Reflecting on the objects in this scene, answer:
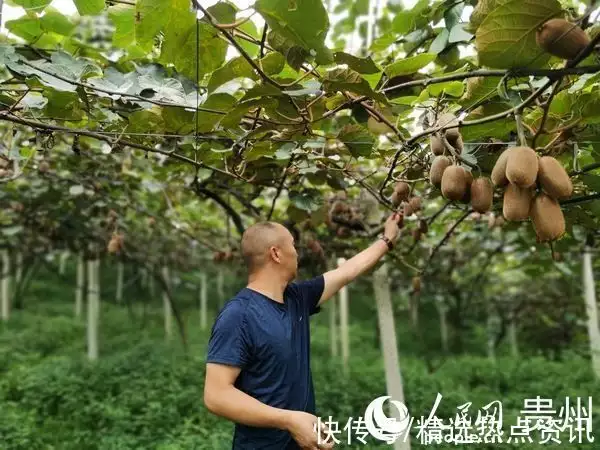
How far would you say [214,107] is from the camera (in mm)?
1312

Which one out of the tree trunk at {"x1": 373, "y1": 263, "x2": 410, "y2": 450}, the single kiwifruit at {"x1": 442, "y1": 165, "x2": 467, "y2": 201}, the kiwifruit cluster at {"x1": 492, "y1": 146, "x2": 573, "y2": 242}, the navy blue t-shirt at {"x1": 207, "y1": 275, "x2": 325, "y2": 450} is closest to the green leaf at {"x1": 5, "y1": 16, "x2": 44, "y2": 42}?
the navy blue t-shirt at {"x1": 207, "y1": 275, "x2": 325, "y2": 450}

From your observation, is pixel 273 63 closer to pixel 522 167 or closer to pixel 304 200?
pixel 522 167

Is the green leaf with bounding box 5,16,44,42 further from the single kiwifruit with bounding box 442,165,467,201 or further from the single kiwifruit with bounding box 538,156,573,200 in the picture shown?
the single kiwifruit with bounding box 538,156,573,200

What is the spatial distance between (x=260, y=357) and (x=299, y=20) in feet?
3.22

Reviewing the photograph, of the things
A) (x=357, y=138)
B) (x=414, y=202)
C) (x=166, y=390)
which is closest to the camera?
(x=357, y=138)

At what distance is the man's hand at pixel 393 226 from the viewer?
2.19 metres

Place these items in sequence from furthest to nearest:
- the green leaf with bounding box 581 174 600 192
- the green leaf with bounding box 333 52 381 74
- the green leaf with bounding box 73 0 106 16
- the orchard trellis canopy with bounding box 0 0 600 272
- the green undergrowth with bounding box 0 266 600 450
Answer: the green undergrowth with bounding box 0 266 600 450
the green leaf with bounding box 581 174 600 192
the green leaf with bounding box 73 0 106 16
the green leaf with bounding box 333 52 381 74
the orchard trellis canopy with bounding box 0 0 600 272

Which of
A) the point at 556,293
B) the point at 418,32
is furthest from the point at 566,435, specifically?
the point at 556,293

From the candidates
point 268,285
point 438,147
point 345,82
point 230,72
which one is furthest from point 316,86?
point 268,285

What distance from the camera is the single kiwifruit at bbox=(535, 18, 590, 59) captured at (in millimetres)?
825

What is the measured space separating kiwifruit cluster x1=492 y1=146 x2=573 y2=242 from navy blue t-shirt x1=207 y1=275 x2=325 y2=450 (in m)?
0.83

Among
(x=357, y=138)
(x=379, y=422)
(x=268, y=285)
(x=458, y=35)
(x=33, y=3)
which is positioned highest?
(x=458, y=35)

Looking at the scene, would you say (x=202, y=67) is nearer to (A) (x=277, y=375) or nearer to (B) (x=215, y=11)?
(B) (x=215, y=11)

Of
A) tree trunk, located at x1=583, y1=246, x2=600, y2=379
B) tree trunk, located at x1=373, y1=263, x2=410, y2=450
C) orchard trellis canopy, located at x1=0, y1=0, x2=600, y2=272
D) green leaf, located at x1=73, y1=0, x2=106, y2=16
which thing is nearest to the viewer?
orchard trellis canopy, located at x1=0, y1=0, x2=600, y2=272
